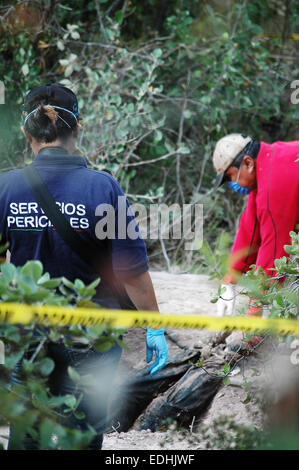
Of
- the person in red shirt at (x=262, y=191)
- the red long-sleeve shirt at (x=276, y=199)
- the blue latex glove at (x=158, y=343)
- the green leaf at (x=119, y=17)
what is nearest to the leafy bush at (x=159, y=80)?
the green leaf at (x=119, y=17)

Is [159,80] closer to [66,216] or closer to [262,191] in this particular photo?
[262,191]

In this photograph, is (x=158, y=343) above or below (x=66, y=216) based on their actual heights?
below

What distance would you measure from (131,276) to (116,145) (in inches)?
135

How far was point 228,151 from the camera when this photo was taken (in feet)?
11.8

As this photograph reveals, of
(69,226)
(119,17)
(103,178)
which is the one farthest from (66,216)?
(119,17)

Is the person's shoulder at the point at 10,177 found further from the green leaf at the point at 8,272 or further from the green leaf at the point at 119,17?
the green leaf at the point at 119,17

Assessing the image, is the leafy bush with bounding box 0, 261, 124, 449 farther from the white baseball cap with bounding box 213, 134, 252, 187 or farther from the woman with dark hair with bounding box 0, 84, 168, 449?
the white baseball cap with bounding box 213, 134, 252, 187

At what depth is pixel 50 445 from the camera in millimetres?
1305

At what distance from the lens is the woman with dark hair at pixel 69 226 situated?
1846 mm

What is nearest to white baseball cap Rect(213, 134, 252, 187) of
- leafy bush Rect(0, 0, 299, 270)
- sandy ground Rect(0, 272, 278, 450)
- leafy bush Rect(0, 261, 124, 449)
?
sandy ground Rect(0, 272, 278, 450)

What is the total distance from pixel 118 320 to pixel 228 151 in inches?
88.0

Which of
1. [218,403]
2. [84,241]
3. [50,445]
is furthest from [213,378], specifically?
[50,445]

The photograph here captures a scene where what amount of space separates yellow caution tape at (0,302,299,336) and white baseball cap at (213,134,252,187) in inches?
71.2
